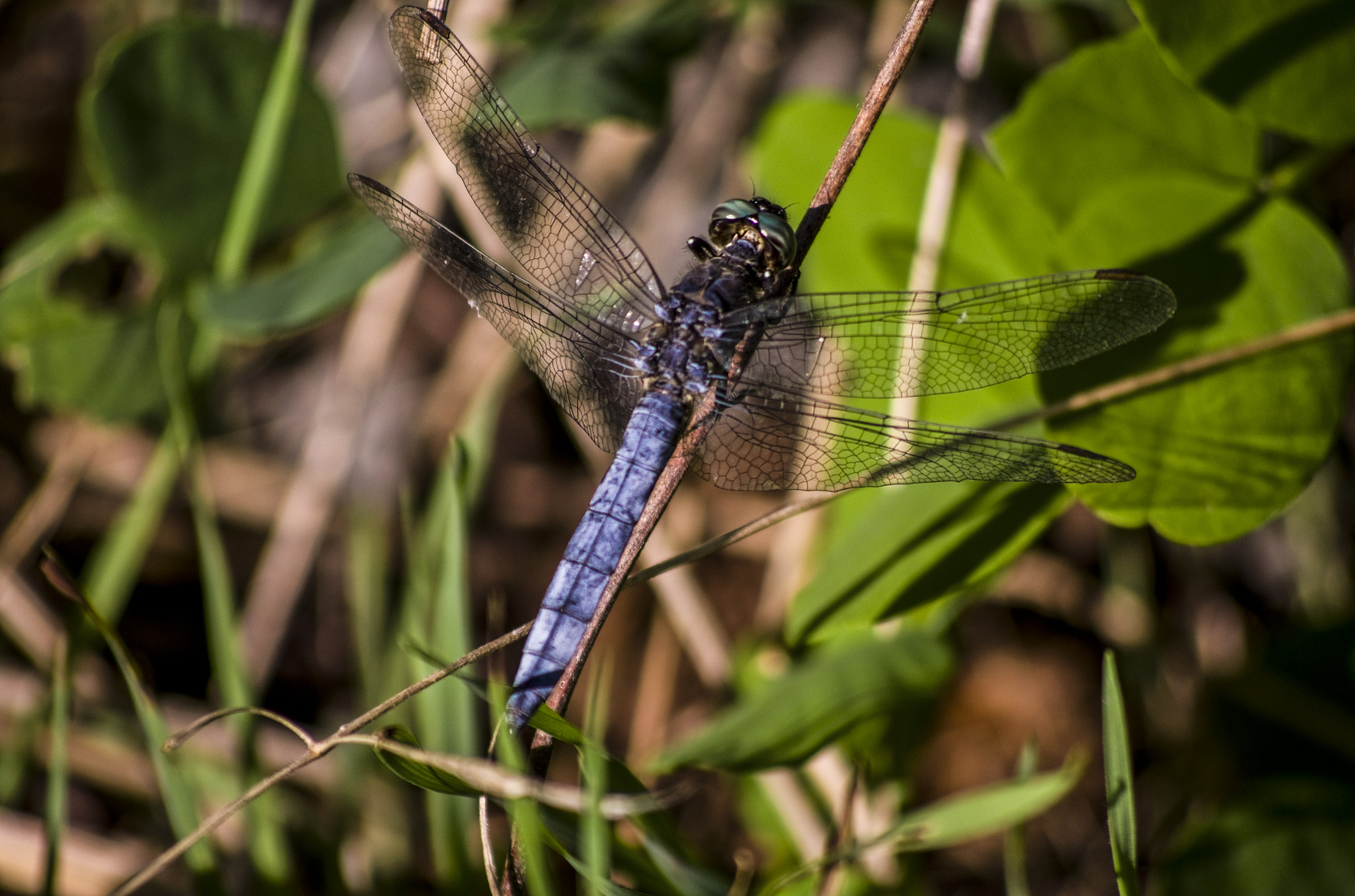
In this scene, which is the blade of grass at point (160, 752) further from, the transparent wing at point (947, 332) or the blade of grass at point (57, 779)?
the transparent wing at point (947, 332)

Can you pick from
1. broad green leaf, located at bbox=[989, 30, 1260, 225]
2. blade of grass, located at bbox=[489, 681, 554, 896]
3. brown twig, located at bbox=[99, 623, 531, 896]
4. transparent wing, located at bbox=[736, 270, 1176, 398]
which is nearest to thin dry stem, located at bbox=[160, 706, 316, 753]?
brown twig, located at bbox=[99, 623, 531, 896]

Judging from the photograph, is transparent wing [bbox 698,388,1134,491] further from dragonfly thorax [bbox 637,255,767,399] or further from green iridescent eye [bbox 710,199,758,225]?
green iridescent eye [bbox 710,199,758,225]

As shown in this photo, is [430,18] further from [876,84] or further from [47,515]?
[47,515]

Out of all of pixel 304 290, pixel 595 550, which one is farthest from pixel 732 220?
pixel 304 290

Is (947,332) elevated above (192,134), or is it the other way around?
(192,134)

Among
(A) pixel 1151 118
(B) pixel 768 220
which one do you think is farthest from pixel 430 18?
(A) pixel 1151 118

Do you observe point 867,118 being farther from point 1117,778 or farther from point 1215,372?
point 1117,778

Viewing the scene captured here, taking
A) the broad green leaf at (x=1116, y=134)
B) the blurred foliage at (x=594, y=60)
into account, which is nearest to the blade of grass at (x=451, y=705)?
the blurred foliage at (x=594, y=60)
